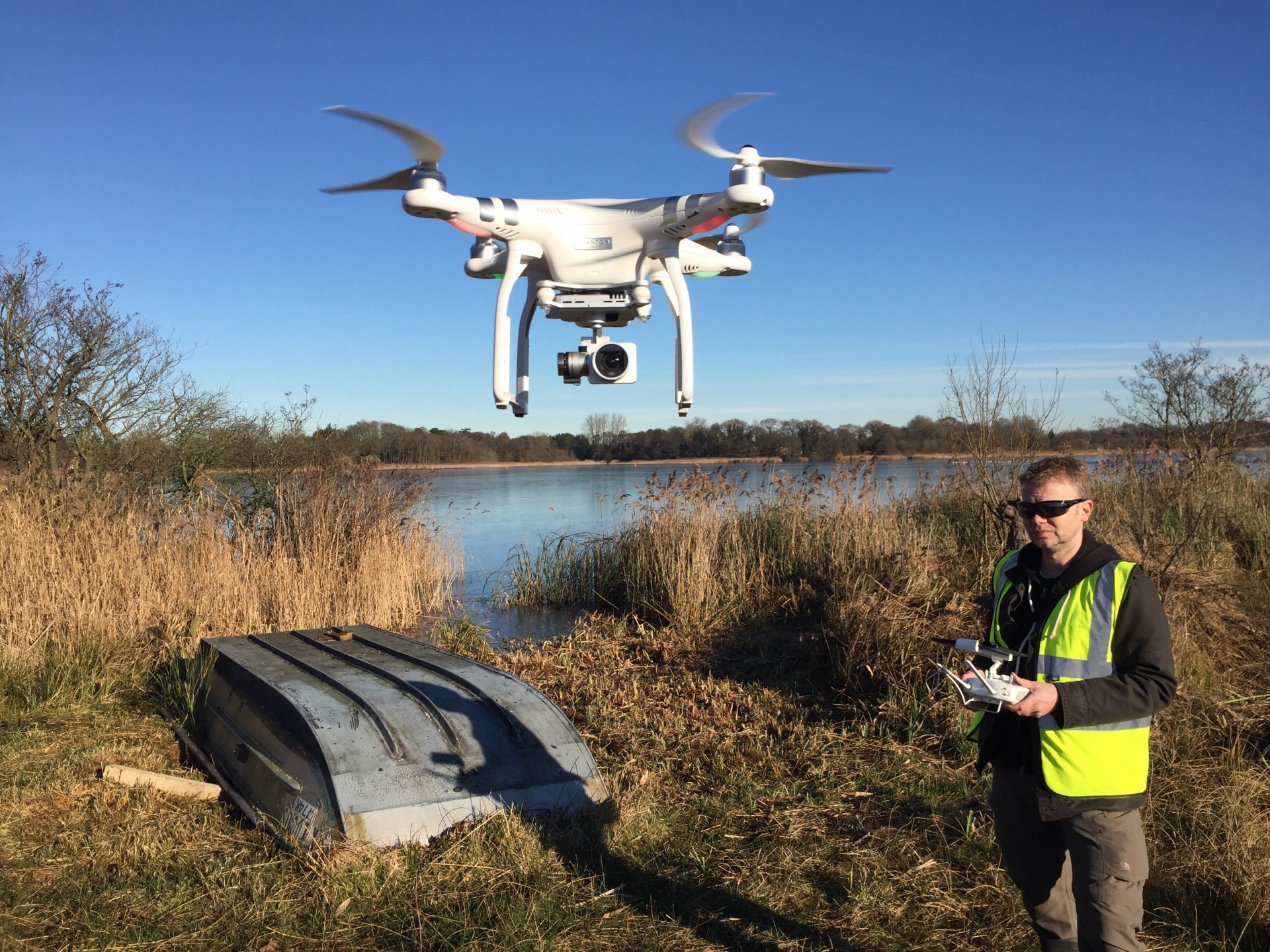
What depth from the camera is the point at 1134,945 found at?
7.88ft

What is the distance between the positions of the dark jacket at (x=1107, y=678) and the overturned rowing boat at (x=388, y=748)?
8.05ft

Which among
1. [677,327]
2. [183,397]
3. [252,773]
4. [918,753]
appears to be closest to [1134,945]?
[677,327]

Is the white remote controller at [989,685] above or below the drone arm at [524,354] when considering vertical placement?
below

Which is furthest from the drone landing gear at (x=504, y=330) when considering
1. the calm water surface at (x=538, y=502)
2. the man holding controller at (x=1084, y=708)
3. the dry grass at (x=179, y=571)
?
the dry grass at (x=179, y=571)

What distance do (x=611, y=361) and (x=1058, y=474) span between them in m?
1.70

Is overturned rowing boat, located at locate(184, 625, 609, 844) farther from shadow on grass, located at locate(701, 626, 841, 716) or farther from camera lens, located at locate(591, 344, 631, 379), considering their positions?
shadow on grass, located at locate(701, 626, 841, 716)

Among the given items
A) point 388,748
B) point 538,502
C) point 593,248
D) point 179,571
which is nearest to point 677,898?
point 388,748

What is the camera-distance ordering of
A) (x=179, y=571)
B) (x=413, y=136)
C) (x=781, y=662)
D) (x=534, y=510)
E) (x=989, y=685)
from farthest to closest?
(x=534, y=510)
(x=179, y=571)
(x=781, y=662)
(x=413, y=136)
(x=989, y=685)

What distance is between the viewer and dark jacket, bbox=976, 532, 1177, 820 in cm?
235

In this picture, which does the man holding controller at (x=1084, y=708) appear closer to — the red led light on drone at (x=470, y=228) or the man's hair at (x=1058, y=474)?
the man's hair at (x=1058, y=474)

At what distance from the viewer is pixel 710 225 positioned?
3.44 m

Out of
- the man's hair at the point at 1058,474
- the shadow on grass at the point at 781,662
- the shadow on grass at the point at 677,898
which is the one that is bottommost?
the shadow on grass at the point at 677,898

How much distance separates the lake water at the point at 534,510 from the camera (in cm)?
1134

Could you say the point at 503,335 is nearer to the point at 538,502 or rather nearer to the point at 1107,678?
the point at 1107,678
